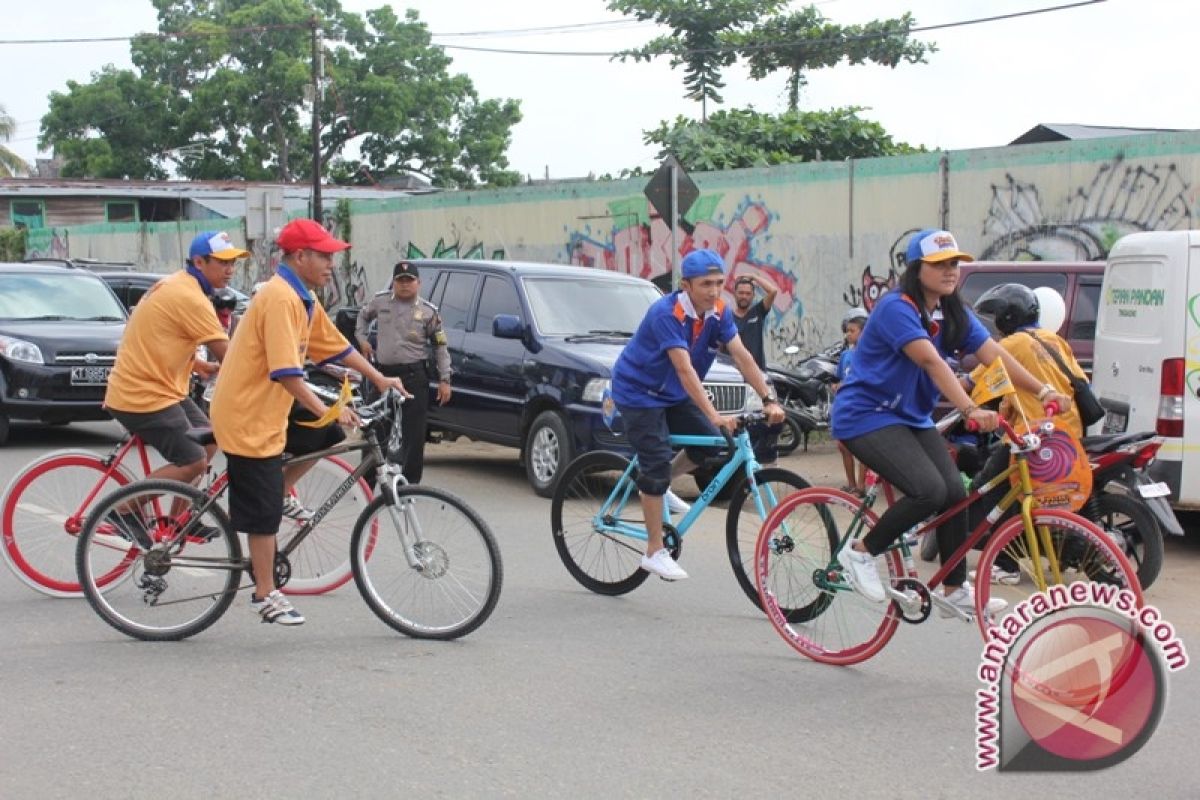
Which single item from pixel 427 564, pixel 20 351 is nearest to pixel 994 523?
pixel 427 564

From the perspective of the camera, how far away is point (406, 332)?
10.7 meters

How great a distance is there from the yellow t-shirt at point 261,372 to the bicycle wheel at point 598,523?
5.94 ft

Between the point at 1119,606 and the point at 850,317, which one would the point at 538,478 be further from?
the point at 1119,606

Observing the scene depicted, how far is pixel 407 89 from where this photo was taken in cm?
5550

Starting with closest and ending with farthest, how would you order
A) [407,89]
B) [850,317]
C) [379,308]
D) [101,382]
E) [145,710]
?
[145,710]
[379,308]
[850,317]
[101,382]
[407,89]

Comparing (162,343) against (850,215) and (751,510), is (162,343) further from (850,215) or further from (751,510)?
(850,215)

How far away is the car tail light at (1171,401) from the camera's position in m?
8.62

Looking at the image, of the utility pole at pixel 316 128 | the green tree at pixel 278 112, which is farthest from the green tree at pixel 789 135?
the green tree at pixel 278 112

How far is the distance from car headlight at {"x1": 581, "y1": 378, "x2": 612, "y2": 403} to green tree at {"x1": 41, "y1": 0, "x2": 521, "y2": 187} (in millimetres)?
46139

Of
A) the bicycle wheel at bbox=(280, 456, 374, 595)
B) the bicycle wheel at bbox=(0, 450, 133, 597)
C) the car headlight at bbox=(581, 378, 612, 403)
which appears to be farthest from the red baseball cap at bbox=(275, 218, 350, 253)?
the car headlight at bbox=(581, 378, 612, 403)

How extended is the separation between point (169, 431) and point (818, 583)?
3208 mm

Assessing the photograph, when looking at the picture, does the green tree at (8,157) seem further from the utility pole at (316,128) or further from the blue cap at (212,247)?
the blue cap at (212,247)

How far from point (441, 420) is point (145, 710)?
7.38 meters

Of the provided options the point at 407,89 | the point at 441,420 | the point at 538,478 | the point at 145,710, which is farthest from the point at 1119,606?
the point at 407,89
